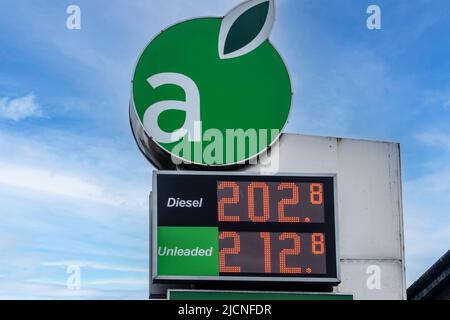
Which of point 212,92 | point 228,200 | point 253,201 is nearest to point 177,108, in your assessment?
point 212,92

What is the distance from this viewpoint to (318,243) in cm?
1255

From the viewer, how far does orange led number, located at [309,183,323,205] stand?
41.6ft

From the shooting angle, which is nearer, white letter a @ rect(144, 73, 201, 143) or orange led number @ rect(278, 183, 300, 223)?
orange led number @ rect(278, 183, 300, 223)

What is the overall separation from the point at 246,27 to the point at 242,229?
411cm

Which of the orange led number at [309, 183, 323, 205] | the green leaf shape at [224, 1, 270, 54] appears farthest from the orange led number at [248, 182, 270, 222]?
the green leaf shape at [224, 1, 270, 54]

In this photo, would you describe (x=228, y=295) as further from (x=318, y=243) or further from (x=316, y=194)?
(x=316, y=194)

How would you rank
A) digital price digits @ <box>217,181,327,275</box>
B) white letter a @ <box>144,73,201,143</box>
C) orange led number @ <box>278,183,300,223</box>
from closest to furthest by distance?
1. digital price digits @ <box>217,181,327,275</box>
2. orange led number @ <box>278,183,300,223</box>
3. white letter a @ <box>144,73,201,143</box>

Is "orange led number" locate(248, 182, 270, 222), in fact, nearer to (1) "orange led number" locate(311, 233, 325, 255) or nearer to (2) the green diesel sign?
(1) "orange led number" locate(311, 233, 325, 255)

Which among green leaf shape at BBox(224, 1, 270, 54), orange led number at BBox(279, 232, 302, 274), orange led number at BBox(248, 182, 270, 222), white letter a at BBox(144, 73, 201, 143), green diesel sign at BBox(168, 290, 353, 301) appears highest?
green leaf shape at BBox(224, 1, 270, 54)

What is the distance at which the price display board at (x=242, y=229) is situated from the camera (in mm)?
12344

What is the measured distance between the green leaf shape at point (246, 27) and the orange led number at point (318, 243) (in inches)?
153

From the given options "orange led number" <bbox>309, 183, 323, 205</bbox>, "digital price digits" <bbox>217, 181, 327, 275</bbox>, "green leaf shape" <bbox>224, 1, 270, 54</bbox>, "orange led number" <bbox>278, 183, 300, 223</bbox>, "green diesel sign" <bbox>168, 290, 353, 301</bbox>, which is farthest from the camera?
"green leaf shape" <bbox>224, 1, 270, 54</bbox>

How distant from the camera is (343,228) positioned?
1402 centimetres
